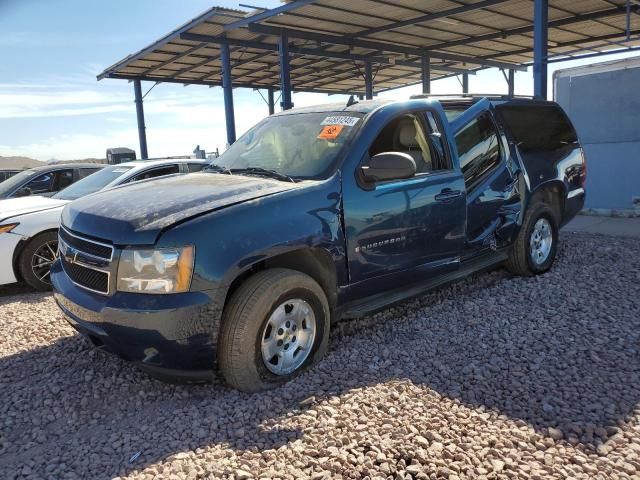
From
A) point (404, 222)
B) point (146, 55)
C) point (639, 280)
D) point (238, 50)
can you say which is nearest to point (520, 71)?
point (238, 50)

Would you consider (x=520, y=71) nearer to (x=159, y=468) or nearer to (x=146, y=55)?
→ (x=146, y=55)

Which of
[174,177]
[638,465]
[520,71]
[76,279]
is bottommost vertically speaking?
[638,465]

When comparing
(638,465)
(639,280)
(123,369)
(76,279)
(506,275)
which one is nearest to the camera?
(638,465)

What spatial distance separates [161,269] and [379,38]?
569 inches

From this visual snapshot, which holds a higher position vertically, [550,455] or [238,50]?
[238,50]

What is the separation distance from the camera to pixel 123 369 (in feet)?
12.2

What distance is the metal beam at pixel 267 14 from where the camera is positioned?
11.6 metres

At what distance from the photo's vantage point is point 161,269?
2945 mm

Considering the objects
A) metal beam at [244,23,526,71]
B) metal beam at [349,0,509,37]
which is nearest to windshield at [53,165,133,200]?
metal beam at [244,23,526,71]

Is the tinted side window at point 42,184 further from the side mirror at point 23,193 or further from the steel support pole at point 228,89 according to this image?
the steel support pole at point 228,89

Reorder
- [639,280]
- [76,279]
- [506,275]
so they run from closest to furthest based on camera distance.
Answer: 1. [76,279]
2. [639,280]
3. [506,275]

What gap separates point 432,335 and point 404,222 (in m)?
0.92

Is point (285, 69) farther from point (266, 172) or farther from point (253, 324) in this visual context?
point (253, 324)

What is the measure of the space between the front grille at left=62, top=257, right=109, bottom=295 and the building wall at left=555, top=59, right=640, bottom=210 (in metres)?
9.80
